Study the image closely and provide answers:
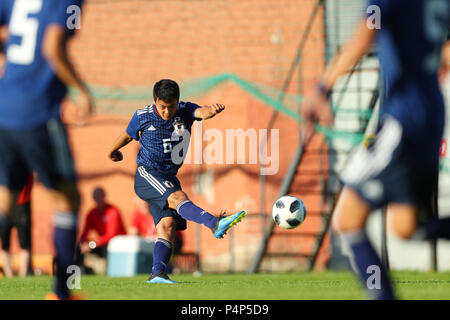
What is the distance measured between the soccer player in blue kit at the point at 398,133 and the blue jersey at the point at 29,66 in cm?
159

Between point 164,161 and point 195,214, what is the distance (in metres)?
0.70

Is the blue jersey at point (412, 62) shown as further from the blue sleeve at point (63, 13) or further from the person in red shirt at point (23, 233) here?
the person in red shirt at point (23, 233)

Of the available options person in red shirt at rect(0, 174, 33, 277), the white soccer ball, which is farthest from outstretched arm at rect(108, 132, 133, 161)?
person in red shirt at rect(0, 174, 33, 277)

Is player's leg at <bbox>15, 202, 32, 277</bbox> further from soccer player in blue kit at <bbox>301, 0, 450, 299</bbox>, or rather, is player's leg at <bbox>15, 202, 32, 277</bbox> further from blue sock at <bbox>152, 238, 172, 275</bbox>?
soccer player in blue kit at <bbox>301, 0, 450, 299</bbox>

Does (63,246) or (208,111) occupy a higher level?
(208,111)

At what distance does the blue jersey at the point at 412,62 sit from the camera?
426cm

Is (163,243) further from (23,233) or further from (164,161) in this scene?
(23,233)

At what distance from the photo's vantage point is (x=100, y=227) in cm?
1139

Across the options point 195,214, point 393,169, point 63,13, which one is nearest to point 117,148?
point 195,214

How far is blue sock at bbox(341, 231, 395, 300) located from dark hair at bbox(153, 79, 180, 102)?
10.0 feet

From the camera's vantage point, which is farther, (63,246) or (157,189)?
(157,189)

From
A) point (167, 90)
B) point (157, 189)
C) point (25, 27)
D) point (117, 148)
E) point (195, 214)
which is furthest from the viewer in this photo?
point (117, 148)

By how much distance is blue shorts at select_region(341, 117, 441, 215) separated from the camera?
421 cm
